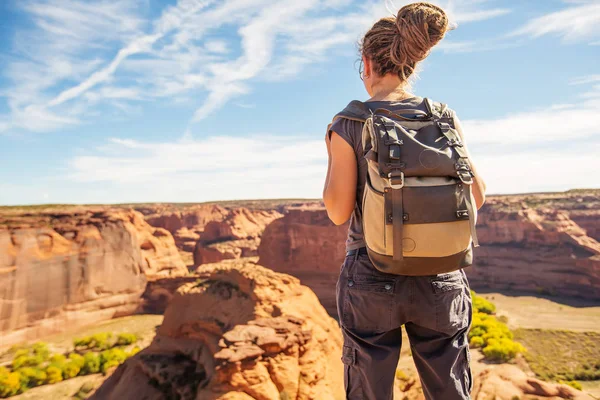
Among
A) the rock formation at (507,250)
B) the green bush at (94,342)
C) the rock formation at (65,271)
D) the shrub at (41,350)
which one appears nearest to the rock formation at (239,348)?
the shrub at (41,350)

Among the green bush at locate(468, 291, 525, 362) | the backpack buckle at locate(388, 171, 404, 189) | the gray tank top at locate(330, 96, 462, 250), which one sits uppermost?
the gray tank top at locate(330, 96, 462, 250)

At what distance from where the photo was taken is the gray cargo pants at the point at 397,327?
1581 mm

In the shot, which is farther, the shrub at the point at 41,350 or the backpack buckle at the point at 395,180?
the shrub at the point at 41,350

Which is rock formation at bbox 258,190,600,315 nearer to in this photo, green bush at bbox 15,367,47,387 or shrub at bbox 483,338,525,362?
shrub at bbox 483,338,525,362

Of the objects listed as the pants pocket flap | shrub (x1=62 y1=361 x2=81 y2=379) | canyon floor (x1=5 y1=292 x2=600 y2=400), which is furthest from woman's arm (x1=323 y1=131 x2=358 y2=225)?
shrub (x1=62 y1=361 x2=81 y2=379)

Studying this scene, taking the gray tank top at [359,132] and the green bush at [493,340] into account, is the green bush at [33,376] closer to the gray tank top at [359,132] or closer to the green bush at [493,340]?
the gray tank top at [359,132]

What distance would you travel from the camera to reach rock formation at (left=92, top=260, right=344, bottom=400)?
7.15 metres

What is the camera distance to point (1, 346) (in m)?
16.6

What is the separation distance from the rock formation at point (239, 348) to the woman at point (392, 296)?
590cm

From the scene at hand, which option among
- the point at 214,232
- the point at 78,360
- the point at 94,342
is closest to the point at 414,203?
the point at 78,360

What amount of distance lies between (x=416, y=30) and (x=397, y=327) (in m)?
1.30

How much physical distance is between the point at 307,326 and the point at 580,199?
4599 cm

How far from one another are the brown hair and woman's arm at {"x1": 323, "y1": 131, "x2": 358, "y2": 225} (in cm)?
45

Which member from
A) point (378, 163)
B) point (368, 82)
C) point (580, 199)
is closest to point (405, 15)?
point (368, 82)
